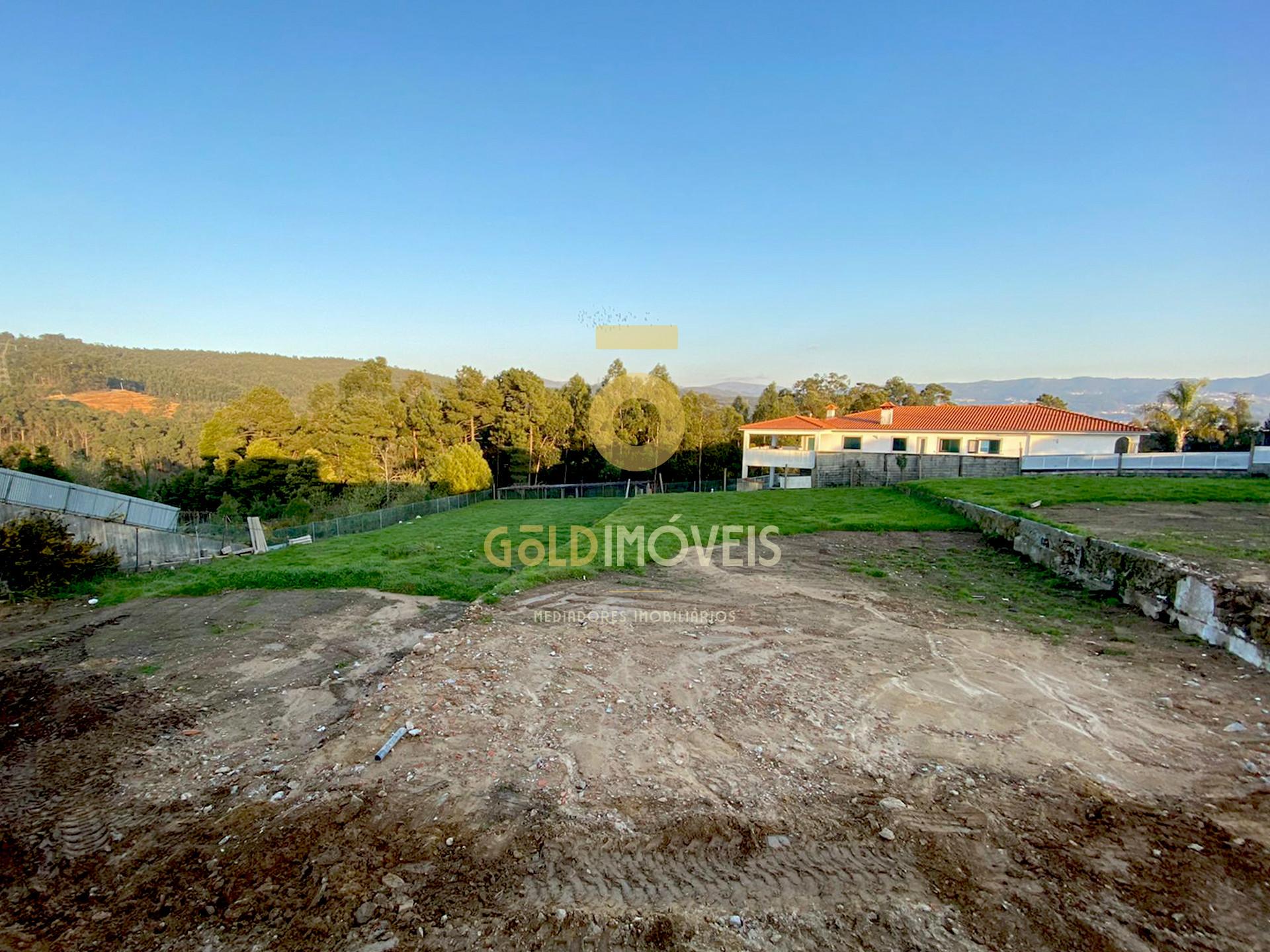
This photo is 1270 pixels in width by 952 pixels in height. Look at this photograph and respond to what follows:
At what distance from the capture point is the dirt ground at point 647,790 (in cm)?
320

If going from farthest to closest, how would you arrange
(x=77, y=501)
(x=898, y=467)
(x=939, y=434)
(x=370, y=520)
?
(x=939, y=434) < (x=898, y=467) < (x=370, y=520) < (x=77, y=501)

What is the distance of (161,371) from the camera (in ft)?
376

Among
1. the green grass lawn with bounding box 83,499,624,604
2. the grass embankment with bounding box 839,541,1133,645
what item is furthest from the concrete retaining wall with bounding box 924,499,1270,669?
the green grass lawn with bounding box 83,499,624,604

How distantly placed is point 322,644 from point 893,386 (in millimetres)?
71616

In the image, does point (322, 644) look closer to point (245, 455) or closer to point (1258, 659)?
point (1258, 659)

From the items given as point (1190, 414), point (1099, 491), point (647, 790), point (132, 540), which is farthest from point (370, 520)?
point (1190, 414)

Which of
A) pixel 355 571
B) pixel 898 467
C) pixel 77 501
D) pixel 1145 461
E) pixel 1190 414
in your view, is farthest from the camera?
pixel 1190 414

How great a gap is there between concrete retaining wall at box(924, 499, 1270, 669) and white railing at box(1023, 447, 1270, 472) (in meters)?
16.5

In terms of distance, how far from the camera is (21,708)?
20.4 feet

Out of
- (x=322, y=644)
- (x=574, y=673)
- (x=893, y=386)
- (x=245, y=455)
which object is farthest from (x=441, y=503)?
(x=893, y=386)

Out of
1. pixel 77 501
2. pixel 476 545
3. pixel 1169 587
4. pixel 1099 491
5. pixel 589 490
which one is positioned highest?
pixel 1099 491

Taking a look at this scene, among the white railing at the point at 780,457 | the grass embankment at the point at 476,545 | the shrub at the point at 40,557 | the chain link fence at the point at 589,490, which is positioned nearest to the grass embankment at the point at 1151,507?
the grass embankment at the point at 476,545

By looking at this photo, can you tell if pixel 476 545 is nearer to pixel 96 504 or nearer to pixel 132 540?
pixel 132 540

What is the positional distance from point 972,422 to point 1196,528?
81.1 feet
